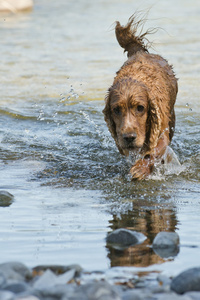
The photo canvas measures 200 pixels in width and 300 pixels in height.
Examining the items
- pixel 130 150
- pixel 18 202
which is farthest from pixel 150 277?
pixel 130 150

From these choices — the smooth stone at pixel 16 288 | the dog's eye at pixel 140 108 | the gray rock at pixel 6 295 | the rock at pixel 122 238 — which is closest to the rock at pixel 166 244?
the rock at pixel 122 238

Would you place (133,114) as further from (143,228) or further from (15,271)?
(15,271)

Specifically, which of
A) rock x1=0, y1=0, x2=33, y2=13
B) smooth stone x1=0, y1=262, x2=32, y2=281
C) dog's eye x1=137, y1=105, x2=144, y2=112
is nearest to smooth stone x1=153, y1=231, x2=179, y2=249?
smooth stone x1=0, y1=262, x2=32, y2=281

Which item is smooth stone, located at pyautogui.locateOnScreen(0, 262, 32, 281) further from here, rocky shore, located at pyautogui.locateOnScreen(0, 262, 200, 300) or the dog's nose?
the dog's nose

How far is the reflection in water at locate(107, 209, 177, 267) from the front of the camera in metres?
4.30

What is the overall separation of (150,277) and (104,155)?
13.9 ft

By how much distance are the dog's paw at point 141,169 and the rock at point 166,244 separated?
2.21 metres

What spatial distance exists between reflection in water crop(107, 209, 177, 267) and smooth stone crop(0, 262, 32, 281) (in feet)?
2.14

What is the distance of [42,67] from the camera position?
45.8 ft

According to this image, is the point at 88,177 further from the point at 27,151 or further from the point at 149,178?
the point at 27,151

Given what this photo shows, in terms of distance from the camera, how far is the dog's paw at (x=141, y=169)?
6.79 m

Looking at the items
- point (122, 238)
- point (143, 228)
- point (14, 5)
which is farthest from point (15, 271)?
point (14, 5)

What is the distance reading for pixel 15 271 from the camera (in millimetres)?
3885

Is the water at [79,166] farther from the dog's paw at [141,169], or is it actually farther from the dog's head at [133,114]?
the dog's head at [133,114]
